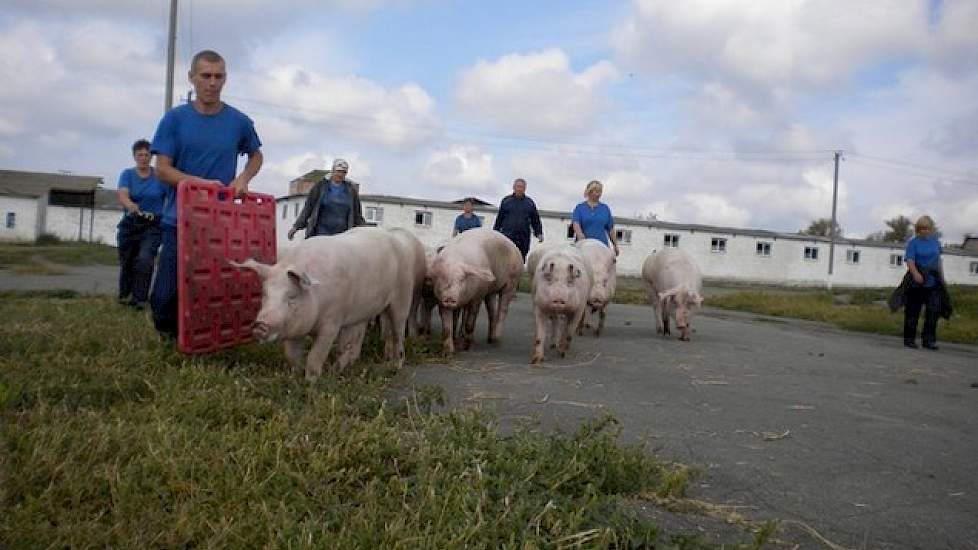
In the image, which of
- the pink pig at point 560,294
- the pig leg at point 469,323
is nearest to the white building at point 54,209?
the pig leg at point 469,323

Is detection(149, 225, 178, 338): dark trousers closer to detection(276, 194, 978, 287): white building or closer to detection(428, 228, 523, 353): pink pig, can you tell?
detection(428, 228, 523, 353): pink pig

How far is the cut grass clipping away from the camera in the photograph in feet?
9.38

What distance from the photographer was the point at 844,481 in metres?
4.31

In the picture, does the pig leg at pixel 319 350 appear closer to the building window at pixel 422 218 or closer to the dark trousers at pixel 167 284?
the dark trousers at pixel 167 284

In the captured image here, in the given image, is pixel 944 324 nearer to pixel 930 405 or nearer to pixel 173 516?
pixel 930 405

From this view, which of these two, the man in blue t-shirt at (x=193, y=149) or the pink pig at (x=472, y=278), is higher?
the man in blue t-shirt at (x=193, y=149)

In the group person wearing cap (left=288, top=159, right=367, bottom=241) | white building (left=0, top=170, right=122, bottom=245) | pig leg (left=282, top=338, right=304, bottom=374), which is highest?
white building (left=0, top=170, right=122, bottom=245)

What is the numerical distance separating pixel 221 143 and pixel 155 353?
1.60m

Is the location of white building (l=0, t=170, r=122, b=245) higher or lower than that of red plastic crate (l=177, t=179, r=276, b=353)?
higher

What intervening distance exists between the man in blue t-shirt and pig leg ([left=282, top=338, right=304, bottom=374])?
3.00 ft

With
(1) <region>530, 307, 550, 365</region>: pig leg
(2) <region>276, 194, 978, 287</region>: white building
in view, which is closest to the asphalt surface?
(1) <region>530, 307, 550, 365</region>: pig leg

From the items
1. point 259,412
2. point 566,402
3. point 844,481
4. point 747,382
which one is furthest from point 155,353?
point 747,382

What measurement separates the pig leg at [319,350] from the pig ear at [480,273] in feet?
8.13

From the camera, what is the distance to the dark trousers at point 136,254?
9062 millimetres
